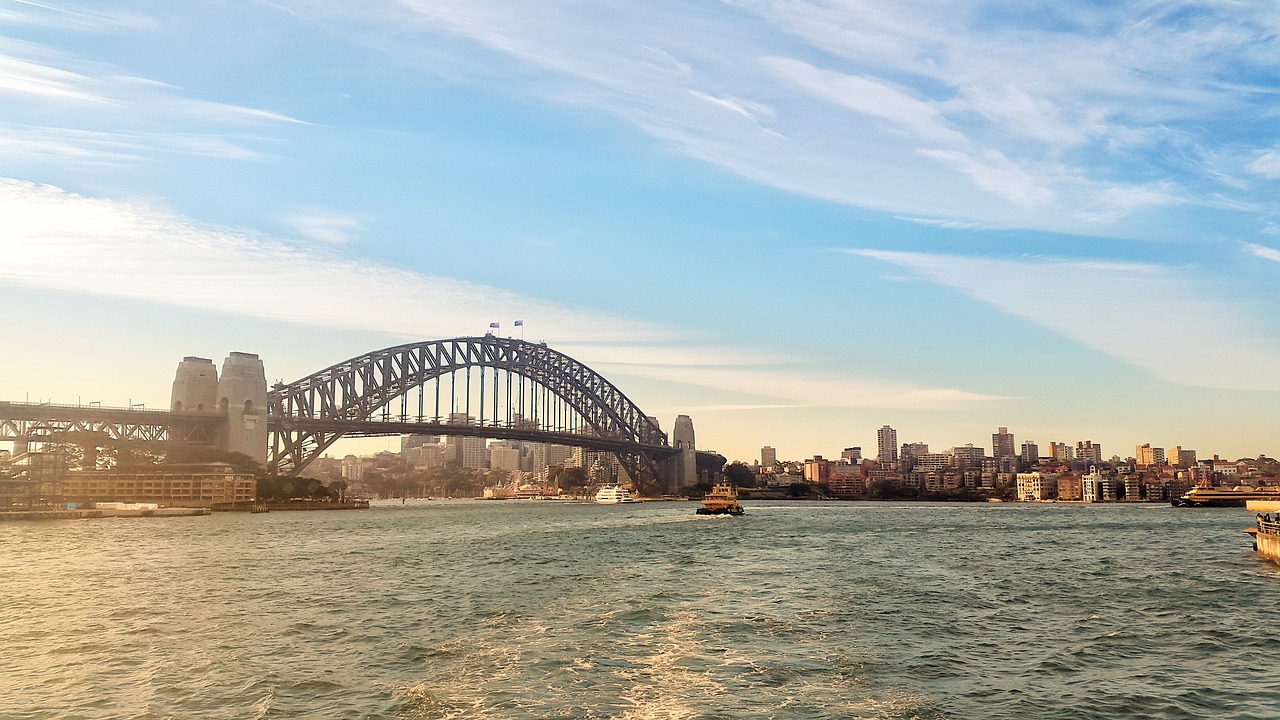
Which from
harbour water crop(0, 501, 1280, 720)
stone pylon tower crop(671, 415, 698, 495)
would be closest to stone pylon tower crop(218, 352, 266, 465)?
harbour water crop(0, 501, 1280, 720)

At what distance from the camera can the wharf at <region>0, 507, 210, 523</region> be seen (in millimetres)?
80938

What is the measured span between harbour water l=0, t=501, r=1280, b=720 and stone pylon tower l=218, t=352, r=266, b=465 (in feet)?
235

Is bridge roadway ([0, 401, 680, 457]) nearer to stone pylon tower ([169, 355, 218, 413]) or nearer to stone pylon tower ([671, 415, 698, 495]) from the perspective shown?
stone pylon tower ([169, 355, 218, 413])

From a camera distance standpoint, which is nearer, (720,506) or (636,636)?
(636,636)

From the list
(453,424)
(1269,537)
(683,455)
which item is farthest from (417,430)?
(1269,537)

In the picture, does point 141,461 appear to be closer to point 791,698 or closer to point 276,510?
point 276,510

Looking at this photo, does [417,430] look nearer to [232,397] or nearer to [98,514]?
[232,397]

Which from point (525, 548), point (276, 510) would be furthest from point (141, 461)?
point (525, 548)

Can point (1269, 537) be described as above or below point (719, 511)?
above

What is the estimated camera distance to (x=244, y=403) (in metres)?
116

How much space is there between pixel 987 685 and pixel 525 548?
36366 millimetres

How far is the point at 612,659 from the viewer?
1977 cm

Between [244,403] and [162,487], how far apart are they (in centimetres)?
1602

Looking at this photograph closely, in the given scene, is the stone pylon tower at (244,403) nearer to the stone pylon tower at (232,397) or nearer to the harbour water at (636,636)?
the stone pylon tower at (232,397)
